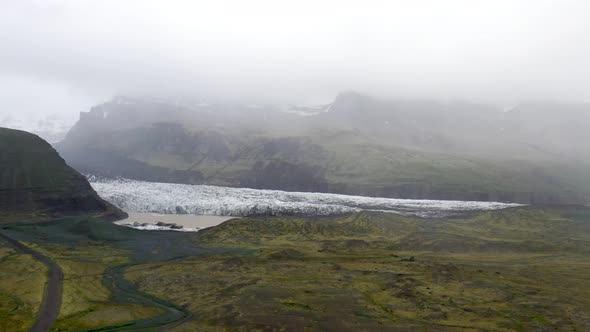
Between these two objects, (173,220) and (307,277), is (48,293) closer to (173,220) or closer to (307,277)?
(307,277)

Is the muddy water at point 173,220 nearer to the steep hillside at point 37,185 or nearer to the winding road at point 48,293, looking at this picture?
the steep hillside at point 37,185

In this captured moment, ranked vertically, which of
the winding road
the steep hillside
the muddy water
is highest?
the steep hillside

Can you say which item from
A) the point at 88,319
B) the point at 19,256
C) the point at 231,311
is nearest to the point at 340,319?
the point at 231,311

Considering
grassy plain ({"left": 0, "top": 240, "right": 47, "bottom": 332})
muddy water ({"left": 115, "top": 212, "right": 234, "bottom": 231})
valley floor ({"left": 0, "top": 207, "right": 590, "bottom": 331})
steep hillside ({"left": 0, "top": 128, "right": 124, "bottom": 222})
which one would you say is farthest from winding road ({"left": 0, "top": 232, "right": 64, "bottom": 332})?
muddy water ({"left": 115, "top": 212, "right": 234, "bottom": 231})

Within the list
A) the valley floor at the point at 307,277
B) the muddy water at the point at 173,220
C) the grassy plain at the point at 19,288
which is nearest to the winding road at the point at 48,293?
the grassy plain at the point at 19,288

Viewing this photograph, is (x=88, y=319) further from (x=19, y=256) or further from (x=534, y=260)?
(x=534, y=260)

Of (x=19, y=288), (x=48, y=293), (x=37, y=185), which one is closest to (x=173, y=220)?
(x=37, y=185)

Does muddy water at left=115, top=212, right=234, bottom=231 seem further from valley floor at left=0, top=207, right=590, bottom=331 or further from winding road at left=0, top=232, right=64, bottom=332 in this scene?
winding road at left=0, top=232, right=64, bottom=332
